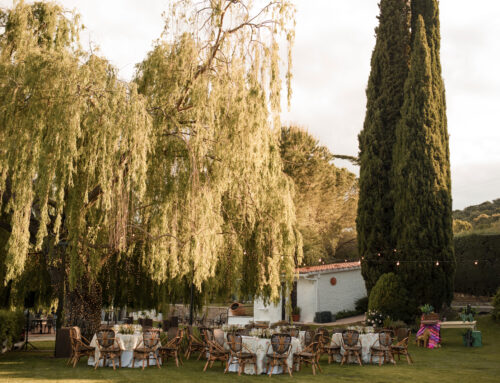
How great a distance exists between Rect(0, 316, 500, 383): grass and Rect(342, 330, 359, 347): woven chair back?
24.0 inches

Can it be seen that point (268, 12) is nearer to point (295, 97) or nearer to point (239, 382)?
point (295, 97)

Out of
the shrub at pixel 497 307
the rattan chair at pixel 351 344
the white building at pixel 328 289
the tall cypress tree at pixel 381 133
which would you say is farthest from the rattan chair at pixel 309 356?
the white building at pixel 328 289

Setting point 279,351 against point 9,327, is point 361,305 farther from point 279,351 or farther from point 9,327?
point 9,327

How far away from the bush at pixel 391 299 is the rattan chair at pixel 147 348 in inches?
502

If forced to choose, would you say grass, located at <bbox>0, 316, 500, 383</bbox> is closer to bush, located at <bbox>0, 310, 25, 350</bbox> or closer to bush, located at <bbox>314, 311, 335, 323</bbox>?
bush, located at <bbox>0, 310, 25, 350</bbox>

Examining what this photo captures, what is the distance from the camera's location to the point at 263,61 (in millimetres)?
12570

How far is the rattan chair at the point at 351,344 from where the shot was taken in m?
13.8

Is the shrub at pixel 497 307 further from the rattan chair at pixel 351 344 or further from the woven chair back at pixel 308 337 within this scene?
the woven chair back at pixel 308 337

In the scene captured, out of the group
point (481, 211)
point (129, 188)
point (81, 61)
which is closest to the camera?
point (129, 188)

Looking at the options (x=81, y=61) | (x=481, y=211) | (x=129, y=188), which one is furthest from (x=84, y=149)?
(x=481, y=211)

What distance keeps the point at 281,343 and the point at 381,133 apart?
16.2 meters

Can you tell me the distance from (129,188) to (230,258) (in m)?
3.89

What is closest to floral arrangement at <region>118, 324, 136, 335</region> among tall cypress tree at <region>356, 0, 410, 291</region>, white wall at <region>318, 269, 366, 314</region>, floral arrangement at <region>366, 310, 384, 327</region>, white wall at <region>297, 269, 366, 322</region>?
floral arrangement at <region>366, 310, 384, 327</region>

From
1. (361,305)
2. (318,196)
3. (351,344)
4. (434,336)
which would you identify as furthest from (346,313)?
(351,344)
